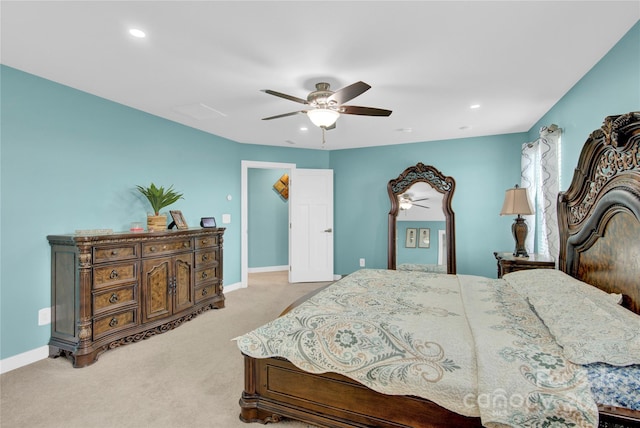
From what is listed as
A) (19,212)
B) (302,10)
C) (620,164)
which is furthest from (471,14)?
(19,212)

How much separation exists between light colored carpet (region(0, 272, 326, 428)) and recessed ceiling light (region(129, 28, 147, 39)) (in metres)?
2.45

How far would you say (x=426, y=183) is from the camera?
4715 mm

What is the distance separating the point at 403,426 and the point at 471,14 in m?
2.28

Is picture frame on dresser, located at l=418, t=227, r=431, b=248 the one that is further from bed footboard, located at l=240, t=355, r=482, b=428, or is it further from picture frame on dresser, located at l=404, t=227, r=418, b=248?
bed footboard, located at l=240, t=355, r=482, b=428

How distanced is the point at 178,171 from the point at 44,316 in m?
2.11

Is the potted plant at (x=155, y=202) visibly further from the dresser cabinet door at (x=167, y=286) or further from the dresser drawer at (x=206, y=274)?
the dresser drawer at (x=206, y=274)

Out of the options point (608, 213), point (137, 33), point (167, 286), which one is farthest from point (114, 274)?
point (608, 213)

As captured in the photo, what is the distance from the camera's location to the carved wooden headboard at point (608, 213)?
167 cm

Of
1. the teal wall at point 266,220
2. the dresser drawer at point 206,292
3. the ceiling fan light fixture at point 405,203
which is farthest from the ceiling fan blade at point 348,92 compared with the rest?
the teal wall at point 266,220

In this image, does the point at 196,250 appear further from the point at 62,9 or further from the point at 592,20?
the point at 592,20

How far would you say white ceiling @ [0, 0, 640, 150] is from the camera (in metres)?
1.74

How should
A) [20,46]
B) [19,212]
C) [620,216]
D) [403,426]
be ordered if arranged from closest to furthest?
1. [403,426]
2. [620,216]
3. [20,46]
4. [19,212]

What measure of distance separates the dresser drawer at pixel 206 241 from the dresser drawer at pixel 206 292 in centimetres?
52

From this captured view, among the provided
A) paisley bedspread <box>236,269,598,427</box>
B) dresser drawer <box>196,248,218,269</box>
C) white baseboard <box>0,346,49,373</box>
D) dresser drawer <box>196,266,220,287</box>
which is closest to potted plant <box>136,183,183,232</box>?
dresser drawer <box>196,248,218,269</box>
